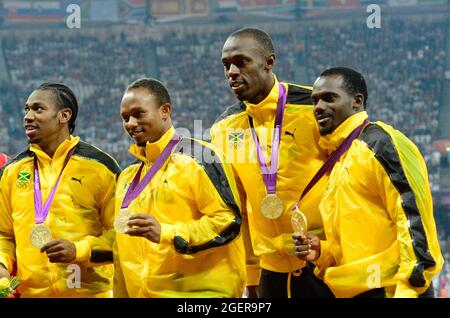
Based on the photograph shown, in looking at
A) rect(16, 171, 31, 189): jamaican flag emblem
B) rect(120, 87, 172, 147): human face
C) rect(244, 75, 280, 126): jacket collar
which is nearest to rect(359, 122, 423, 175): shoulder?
rect(244, 75, 280, 126): jacket collar

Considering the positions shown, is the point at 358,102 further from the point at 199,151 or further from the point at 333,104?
the point at 199,151

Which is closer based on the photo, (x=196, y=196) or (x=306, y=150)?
(x=196, y=196)

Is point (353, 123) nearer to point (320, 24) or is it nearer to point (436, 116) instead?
point (436, 116)

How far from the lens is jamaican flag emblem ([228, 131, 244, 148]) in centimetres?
412

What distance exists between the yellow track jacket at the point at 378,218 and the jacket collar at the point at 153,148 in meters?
0.64

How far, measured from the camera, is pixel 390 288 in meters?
3.37

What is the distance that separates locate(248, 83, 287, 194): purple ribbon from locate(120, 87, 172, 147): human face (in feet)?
1.69

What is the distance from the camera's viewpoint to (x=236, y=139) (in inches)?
163

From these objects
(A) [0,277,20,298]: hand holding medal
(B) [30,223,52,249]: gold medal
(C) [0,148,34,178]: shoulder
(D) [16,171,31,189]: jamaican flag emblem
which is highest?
(C) [0,148,34,178]: shoulder

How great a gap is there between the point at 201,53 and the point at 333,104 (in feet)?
52.0

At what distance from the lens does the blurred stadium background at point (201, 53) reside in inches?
690

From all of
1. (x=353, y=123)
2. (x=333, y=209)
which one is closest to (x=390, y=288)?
(x=333, y=209)

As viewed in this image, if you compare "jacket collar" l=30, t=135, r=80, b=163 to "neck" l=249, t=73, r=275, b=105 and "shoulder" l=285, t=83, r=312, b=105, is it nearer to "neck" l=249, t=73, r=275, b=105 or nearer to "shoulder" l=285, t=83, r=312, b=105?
"neck" l=249, t=73, r=275, b=105

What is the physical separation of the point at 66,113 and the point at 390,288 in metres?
1.70
